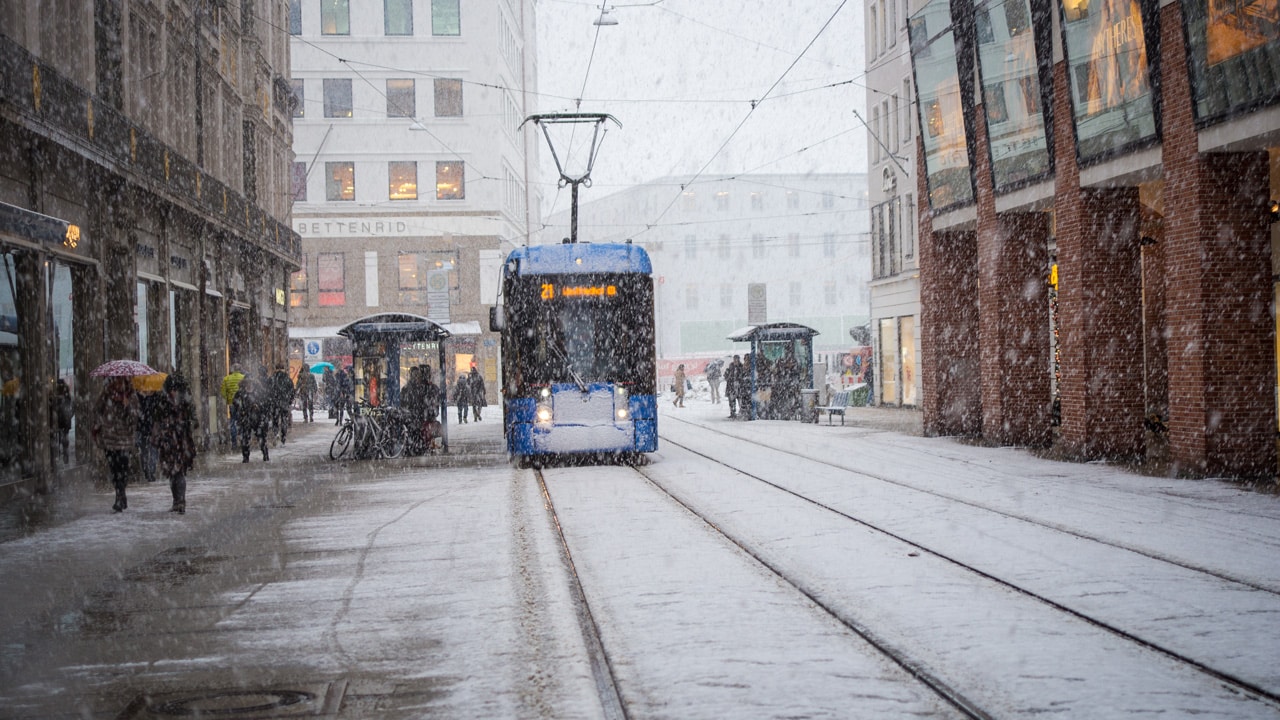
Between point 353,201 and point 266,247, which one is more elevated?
point 353,201

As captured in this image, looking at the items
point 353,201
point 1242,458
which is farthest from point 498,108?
point 1242,458

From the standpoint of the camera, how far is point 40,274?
1792cm

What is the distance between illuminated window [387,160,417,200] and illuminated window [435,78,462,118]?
2.73m

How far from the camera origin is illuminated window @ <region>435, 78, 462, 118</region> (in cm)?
5947

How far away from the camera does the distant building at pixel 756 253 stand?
95.1 meters

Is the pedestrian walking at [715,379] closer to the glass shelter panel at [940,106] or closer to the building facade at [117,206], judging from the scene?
the building facade at [117,206]

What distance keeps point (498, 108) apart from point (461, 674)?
56.3 m

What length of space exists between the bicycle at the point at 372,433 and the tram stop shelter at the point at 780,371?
13.5 meters

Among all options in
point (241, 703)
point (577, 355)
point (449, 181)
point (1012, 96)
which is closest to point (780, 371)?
point (1012, 96)

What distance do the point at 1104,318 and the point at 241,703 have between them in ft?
56.4

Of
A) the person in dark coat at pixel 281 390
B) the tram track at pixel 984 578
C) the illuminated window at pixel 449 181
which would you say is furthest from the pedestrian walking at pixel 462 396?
the tram track at pixel 984 578

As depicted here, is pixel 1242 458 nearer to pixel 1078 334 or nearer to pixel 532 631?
pixel 1078 334

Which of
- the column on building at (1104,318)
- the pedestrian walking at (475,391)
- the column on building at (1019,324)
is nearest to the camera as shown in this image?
the column on building at (1104,318)

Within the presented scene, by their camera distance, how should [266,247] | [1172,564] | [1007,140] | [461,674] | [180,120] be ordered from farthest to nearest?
[266,247] → [180,120] → [1007,140] → [1172,564] → [461,674]
